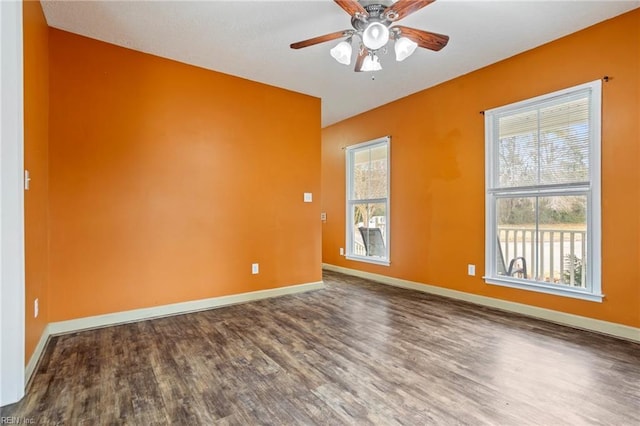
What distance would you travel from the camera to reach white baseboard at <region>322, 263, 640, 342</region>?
8.55 ft

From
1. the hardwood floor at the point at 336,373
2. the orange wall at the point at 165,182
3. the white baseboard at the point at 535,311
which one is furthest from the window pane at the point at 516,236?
the orange wall at the point at 165,182

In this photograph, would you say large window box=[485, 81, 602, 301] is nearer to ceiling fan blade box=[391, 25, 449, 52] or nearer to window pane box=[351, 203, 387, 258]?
ceiling fan blade box=[391, 25, 449, 52]

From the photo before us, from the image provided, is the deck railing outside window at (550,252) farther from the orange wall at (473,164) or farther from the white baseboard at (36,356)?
the white baseboard at (36,356)

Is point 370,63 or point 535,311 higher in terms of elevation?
point 370,63

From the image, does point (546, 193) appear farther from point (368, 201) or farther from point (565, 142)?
point (368, 201)

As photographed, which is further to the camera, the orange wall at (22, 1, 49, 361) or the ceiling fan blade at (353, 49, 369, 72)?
the ceiling fan blade at (353, 49, 369, 72)

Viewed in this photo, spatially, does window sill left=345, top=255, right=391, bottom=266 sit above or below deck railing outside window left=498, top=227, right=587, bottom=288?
below

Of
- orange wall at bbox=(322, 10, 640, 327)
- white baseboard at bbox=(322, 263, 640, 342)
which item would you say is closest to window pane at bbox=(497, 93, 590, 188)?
Result: orange wall at bbox=(322, 10, 640, 327)

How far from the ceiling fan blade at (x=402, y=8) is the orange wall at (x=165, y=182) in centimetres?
222

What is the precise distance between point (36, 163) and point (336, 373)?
8.61 feet

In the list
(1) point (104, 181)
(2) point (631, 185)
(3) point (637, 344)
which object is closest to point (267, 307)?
(1) point (104, 181)

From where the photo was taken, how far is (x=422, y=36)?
233 centimetres

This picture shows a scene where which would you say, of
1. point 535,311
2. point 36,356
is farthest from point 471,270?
point 36,356

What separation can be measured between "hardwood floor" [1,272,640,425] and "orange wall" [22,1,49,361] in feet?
1.36
